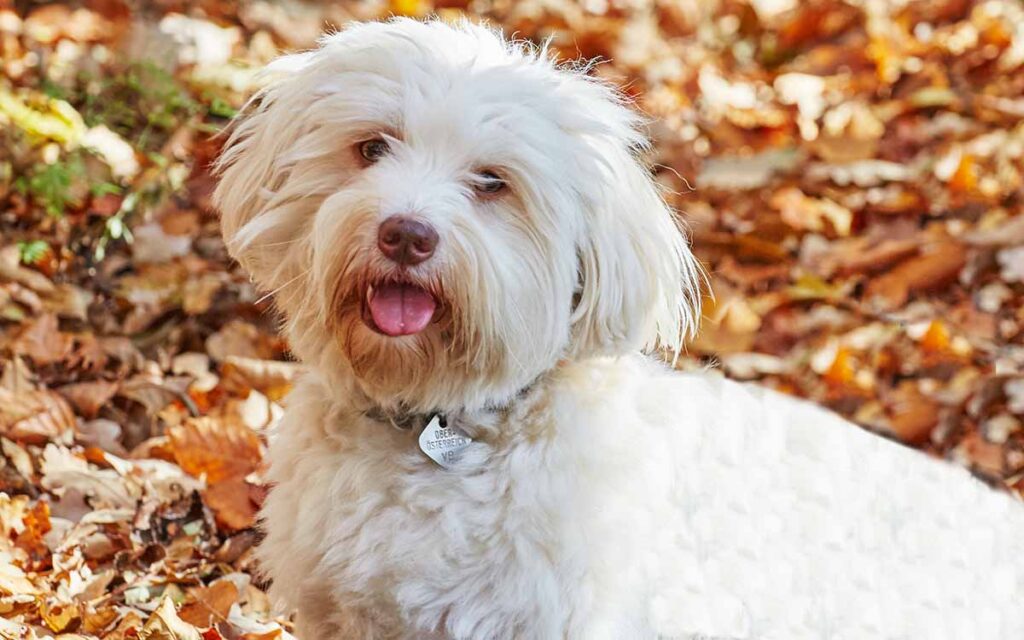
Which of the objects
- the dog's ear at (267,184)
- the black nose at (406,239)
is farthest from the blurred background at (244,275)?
the black nose at (406,239)

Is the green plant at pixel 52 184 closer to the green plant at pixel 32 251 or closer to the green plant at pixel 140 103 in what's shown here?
the green plant at pixel 32 251

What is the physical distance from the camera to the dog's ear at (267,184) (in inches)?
98.8

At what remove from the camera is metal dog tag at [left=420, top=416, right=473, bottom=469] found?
8.15 ft

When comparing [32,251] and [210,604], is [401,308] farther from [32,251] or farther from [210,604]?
[32,251]

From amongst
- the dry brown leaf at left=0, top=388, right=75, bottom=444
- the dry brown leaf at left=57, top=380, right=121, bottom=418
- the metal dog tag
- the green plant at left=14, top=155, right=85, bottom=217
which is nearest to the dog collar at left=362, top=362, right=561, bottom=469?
the metal dog tag

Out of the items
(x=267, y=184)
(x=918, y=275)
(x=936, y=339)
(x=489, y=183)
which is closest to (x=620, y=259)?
(x=489, y=183)

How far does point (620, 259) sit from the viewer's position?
251 cm

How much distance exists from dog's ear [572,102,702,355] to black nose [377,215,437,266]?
365mm

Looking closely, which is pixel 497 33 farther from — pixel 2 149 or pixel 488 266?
pixel 2 149

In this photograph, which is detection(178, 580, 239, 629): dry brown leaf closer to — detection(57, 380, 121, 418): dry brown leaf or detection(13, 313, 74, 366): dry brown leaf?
detection(57, 380, 121, 418): dry brown leaf

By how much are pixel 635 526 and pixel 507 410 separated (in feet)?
1.11

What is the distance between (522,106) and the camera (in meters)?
2.42

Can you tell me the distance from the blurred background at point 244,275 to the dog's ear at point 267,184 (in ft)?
2.74

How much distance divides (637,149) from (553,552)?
88 centimetres
